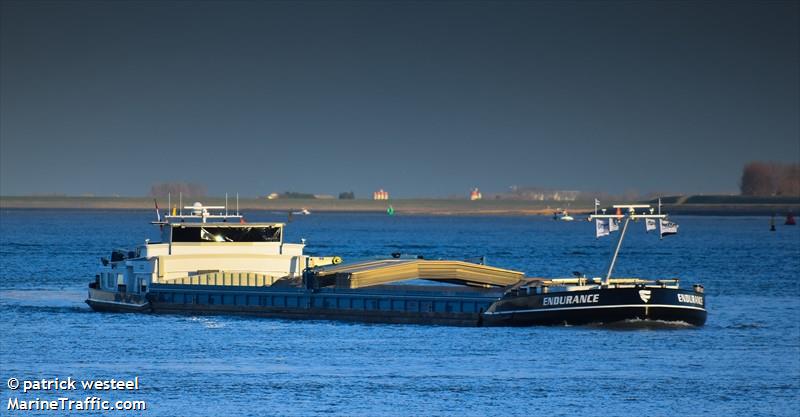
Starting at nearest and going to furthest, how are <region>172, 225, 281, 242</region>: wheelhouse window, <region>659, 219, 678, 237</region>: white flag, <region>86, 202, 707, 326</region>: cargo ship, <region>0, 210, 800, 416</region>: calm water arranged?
1. <region>0, 210, 800, 416</region>: calm water
2. <region>659, 219, 678, 237</region>: white flag
3. <region>86, 202, 707, 326</region>: cargo ship
4. <region>172, 225, 281, 242</region>: wheelhouse window

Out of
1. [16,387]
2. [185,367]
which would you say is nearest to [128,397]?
[16,387]

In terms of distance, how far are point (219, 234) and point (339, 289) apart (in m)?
9.10

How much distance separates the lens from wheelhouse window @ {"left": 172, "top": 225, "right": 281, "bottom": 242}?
2921 inches

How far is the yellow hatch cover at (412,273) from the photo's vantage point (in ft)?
227

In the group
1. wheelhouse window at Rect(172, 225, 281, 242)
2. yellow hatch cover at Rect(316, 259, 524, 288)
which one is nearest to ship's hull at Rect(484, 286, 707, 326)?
yellow hatch cover at Rect(316, 259, 524, 288)

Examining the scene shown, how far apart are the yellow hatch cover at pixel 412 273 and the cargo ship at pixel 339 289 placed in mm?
49

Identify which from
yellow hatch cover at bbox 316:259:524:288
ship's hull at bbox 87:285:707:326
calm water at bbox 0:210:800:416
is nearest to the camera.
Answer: calm water at bbox 0:210:800:416

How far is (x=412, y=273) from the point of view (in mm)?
69938

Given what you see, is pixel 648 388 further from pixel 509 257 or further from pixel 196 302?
pixel 509 257

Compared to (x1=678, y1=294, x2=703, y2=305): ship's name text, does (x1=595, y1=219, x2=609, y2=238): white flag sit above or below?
above

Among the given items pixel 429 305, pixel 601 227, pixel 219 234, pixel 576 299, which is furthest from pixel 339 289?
pixel 601 227

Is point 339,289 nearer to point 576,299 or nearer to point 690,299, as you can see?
point 576,299

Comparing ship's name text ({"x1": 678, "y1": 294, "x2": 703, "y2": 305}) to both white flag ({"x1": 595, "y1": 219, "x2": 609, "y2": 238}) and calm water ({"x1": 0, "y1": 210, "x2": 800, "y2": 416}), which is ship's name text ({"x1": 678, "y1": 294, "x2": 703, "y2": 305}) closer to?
calm water ({"x1": 0, "y1": 210, "x2": 800, "y2": 416})

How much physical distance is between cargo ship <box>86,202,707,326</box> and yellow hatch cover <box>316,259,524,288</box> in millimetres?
49
